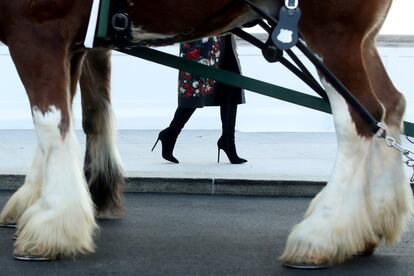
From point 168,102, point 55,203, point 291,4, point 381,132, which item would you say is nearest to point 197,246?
point 55,203

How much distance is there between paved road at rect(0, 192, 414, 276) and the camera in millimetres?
4859

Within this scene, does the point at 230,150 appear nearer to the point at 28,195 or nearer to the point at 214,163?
the point at 214,163

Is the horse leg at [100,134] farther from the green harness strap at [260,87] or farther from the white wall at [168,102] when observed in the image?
the white wall at [168,102]

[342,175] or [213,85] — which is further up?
[342,175]

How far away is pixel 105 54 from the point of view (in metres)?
6.02

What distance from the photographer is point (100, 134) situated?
6039mm

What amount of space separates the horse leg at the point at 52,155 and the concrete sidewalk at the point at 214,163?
8.47ft

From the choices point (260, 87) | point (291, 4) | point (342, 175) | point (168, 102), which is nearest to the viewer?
point (291, 4)

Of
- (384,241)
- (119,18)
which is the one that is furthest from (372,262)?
(119,18)

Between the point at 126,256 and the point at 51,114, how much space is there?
0.83 metres

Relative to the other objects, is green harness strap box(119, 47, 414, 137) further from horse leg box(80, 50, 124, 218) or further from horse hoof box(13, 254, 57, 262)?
horse hoof box(13, 254, 57, 262)

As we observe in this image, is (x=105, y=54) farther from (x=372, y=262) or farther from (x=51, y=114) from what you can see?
(x=372, y=262)

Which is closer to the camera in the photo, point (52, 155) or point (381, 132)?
point (381, 132)

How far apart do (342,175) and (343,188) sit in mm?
61
